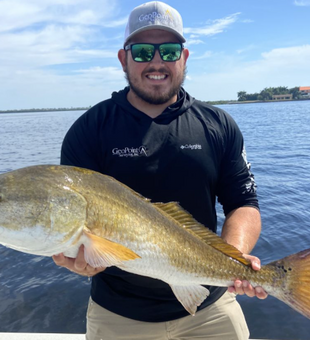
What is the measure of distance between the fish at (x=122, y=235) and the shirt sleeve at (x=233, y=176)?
73cm

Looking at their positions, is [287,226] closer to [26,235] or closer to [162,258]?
[162,258]

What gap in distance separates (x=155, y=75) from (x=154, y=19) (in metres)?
0.50

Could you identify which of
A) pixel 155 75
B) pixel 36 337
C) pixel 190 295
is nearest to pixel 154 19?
pixel 155 75

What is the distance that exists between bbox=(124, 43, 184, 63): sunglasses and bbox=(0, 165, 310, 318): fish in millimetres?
1320

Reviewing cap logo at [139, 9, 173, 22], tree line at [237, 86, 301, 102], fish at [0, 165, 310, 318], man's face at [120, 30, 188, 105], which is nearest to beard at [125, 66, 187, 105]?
man's face at [120, 30, 188, 105]

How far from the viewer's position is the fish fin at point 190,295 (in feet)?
8.31

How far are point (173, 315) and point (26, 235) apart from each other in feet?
4.75

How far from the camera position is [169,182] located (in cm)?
296

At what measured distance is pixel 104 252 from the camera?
2113 mm

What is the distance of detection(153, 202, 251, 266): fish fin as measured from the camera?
2.53m

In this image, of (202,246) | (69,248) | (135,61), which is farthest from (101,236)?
(135,61)

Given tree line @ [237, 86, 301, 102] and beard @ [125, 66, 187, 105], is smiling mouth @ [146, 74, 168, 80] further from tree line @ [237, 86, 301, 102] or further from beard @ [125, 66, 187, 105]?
tree line @ [237, 86, 301, 102]

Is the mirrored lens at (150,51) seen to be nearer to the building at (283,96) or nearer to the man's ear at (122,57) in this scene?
the man's ear at (122,57)

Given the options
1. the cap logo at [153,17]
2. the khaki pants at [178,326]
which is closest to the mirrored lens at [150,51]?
the cap logo at [153,17]
